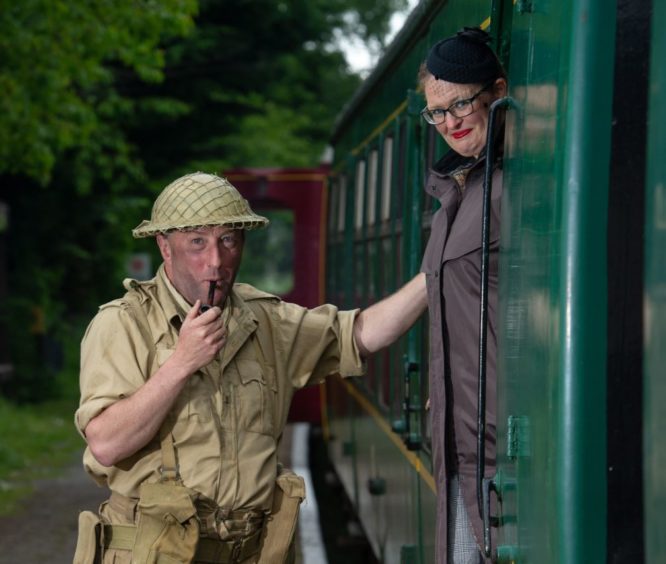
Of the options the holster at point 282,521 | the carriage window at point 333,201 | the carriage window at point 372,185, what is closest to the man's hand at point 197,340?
the holster at point 282,521

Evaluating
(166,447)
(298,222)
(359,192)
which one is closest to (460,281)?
(166,447)

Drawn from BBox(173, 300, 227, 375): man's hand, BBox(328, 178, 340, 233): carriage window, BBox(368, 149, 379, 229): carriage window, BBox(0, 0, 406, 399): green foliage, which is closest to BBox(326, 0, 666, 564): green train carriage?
BBox(173, 300, 227, 375): man's hand

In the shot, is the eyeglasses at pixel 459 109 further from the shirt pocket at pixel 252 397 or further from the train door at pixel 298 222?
the train door at pixel 298 222

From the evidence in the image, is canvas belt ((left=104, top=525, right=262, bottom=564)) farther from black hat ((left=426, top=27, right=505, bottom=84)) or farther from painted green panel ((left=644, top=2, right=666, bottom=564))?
painted green panel ((left=644, top=2, right=666, bottom=564))

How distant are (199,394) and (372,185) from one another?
4597mm

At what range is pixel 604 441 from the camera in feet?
8.69

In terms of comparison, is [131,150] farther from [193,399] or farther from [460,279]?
[460,279]

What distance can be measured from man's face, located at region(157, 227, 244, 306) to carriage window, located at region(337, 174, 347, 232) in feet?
22.2

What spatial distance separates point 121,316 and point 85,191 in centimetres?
1802

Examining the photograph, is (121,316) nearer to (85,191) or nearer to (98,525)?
(98,525)

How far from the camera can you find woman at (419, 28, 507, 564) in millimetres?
3602

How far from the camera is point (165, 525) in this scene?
3.86 m

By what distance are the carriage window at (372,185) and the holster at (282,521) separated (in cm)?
409

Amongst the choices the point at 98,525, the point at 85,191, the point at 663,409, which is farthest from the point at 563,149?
the point at 85,191
